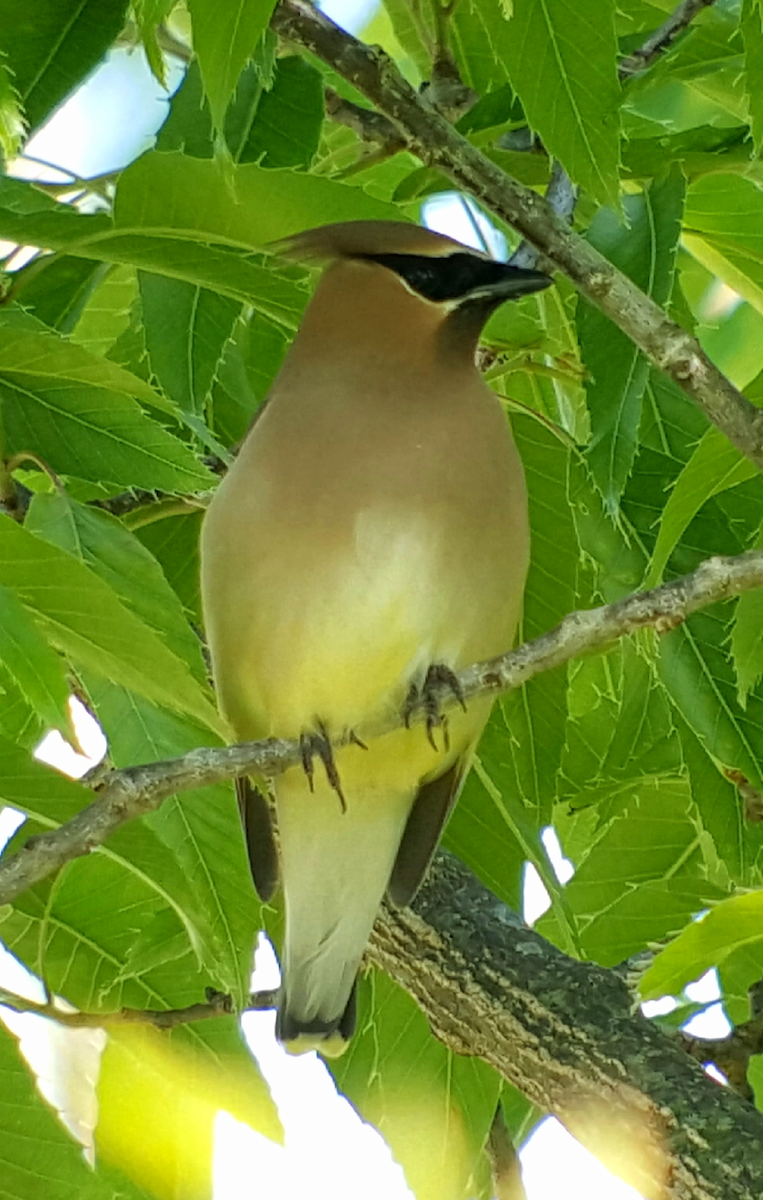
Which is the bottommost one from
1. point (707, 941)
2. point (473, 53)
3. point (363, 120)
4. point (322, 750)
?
point (707, 941)

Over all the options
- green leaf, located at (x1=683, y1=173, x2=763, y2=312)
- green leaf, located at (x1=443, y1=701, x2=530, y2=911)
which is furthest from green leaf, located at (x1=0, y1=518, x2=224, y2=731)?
green leaf, located at (x1=683, y1=173, x2=763, y2=312)

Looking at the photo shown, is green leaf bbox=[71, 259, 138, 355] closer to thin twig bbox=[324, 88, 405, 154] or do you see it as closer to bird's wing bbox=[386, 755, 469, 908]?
thin twig bbox=[324, 88, 405, 154]

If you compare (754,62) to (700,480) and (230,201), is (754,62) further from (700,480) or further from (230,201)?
(230,201)

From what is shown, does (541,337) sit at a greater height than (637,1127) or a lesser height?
greater

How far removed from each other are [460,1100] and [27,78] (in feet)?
4.30

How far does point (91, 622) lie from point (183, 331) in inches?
21.2

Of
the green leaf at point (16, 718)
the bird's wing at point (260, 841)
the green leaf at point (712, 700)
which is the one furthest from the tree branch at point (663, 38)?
the bird's wing at point (260, 841)

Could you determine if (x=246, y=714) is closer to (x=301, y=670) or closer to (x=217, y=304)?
(x=301, y=670)

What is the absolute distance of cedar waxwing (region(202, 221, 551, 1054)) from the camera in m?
2.06

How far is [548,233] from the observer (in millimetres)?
1572

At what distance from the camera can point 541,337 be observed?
2.04 meters

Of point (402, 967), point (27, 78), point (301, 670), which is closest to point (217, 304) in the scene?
point (27, 78)

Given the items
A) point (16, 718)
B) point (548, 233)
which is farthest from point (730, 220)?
point (16, 718)

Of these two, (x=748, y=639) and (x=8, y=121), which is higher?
(x=8, y=121)
